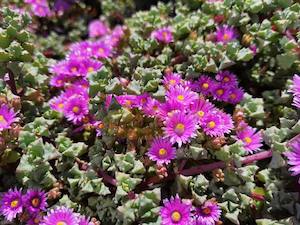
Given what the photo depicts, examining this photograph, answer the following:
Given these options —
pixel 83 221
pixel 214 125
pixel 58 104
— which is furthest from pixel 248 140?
pixel 58 104

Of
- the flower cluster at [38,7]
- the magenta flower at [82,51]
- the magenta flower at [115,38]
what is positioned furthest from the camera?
the flower cluster at [38,7]

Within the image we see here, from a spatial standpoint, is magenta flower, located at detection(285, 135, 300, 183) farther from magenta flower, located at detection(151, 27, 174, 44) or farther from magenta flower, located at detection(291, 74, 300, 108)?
magenta flower, located at detection(151, 27, 174, 44)

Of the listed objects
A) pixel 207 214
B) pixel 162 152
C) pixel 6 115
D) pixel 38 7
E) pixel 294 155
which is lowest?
pixel 207 214

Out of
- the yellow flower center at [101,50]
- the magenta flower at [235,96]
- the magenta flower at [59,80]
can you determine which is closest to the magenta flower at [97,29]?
the yellow flower center at [101,50]

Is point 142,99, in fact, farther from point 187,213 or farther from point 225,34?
point 225,34

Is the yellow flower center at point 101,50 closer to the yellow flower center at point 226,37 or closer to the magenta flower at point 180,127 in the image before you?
the yellow flower center at point 226,37
